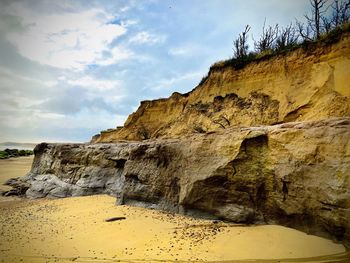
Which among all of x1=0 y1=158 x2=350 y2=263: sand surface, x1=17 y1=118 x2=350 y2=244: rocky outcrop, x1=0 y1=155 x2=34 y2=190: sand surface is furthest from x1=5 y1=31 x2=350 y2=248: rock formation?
x1=0 y1=155 x2=34 y2=190: sand surface

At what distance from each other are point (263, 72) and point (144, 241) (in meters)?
8.87

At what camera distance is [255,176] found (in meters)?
5.29

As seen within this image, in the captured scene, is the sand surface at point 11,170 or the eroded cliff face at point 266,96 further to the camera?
the sand surface at point 11,170

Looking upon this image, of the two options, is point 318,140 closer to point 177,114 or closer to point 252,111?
point 252,111

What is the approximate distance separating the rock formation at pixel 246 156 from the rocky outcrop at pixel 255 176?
17 mm

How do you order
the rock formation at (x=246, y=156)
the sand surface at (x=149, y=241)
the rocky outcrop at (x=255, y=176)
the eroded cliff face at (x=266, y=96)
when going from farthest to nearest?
the eroded cliff face at (x=266, y=96)
the rock formation at (x=246, y=156)
the rocky outcrop at (x=255, y=176)
the sand surface at (x=149, y=241)

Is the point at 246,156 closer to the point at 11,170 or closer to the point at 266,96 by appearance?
the point at 266,96

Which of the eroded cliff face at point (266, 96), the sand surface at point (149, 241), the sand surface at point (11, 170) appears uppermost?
the eroded cliff face at point (266, 96)

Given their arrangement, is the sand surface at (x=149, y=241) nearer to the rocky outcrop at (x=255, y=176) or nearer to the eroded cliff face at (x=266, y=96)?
the rocky outcrop at (x=255, y=176)

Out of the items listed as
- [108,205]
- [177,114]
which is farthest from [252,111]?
[108,205]

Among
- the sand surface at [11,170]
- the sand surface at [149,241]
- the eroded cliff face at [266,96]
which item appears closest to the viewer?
the sand surface at [149,241]

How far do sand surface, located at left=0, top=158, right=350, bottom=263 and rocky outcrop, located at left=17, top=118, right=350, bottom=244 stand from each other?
0.98 ft

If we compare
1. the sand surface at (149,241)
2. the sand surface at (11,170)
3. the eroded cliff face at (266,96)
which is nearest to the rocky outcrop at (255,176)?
the sand surface at (149,241)

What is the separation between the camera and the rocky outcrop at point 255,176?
4152 millimetres
